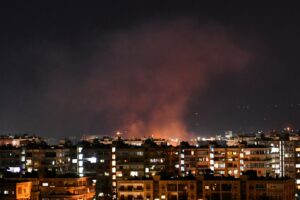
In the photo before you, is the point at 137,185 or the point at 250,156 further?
the point at 250,156

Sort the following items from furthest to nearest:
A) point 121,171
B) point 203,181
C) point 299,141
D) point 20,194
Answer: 1. point 299,141
2. point 121,171
3. point 203,181
4. point 20,194

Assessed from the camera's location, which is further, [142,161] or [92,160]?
[92,160]

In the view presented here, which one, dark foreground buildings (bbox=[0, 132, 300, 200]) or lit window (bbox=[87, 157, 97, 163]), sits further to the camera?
lit window (bbox=[87, 157, 97, 163])

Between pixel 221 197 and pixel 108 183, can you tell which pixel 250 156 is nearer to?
pixel 108 183

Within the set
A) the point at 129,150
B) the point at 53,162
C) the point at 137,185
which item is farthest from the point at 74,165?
the point at 137,185

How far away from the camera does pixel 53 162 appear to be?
3675cm

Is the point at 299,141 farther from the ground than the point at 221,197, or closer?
farther from the ground

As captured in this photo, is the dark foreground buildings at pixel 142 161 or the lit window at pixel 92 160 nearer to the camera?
the dark foreground buildings at pixel 142 161

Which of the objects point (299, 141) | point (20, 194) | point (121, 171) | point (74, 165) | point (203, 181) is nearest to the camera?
point (20, 194)

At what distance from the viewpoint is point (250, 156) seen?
3584 centimetres

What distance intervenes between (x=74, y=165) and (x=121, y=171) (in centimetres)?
334

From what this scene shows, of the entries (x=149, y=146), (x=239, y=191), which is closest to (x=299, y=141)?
(x=149, y=146)

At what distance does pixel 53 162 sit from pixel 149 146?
4777 millimetres

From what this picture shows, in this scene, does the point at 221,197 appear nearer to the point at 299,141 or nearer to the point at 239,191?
the point at 239,191
